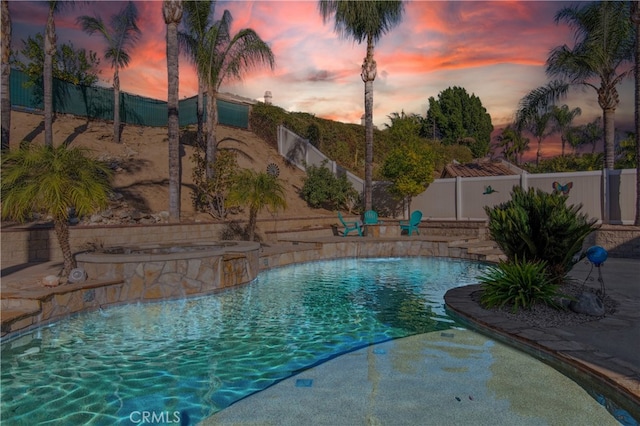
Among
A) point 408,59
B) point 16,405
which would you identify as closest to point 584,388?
point 16,405

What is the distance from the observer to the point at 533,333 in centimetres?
533

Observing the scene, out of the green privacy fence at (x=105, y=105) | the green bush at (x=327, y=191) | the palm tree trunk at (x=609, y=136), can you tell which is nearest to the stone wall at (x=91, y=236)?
the green bush at (x=327, y=191)

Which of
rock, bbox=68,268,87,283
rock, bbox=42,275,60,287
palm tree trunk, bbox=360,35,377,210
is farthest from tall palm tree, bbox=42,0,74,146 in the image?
palm tree trunk, bbox=360,35,377,210

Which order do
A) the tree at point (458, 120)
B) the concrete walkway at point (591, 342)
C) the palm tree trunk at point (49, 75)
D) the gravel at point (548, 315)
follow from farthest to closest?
the tree at point (458, 120) < the palm tree trunk at point (49, 75) < the gravel at point (548, 315) < the concrete walkway at point (591, 342)

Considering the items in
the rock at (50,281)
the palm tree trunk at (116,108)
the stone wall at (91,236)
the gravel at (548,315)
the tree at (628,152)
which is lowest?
the gravel at (548,315)

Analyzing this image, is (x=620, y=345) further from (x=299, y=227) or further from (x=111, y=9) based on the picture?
(x=111, y=9)

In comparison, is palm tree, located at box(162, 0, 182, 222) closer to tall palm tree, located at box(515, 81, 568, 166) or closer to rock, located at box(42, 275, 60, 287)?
rock, located at box(42, 275, 60, 287)

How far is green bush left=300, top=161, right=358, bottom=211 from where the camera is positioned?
22.0 meters

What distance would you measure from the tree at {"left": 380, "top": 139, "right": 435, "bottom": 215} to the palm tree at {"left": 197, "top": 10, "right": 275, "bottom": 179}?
7385 mm

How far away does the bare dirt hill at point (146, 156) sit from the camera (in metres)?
16.7

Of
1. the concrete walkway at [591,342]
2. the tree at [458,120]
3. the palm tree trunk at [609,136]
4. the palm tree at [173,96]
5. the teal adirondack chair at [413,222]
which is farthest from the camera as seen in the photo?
the tree at [458,120]

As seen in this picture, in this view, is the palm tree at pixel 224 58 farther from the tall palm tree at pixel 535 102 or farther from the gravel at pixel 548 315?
the gravel at pixel 548 315

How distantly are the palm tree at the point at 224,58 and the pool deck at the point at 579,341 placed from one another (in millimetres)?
11332

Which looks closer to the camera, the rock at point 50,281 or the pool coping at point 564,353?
the pool coping at point 564,353
